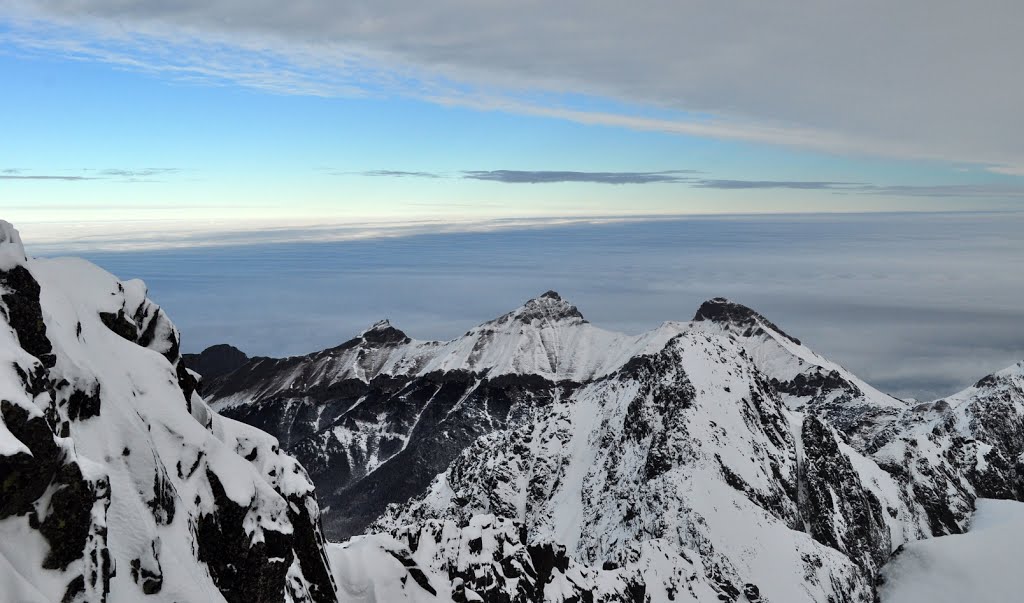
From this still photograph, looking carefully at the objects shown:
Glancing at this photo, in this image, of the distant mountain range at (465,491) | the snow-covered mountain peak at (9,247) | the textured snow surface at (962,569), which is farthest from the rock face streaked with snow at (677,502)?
the snow-covered mountain peak at (9,247)

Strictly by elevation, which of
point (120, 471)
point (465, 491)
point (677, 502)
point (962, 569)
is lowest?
point (962, 569)

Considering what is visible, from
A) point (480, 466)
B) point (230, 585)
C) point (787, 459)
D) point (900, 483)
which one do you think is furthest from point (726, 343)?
point (230, 585)

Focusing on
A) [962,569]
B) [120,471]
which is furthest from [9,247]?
[962,569]

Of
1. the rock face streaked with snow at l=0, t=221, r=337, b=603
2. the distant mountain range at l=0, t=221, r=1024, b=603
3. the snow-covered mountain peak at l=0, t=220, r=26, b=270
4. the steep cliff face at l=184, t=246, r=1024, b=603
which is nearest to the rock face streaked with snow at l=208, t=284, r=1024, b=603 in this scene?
the steep cliff face at l=184, t=246, r=1024, b=603

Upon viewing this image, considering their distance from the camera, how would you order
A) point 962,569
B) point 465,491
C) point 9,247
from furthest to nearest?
point 465,491, point 962,569, point 9,247

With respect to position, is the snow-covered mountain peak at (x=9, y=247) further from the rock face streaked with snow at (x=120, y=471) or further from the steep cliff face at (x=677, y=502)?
the steep cliff face at (x=677, y=502)

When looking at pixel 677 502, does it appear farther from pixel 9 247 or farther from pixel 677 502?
pixel 9 247

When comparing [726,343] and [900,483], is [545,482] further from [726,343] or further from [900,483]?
[900,483]
